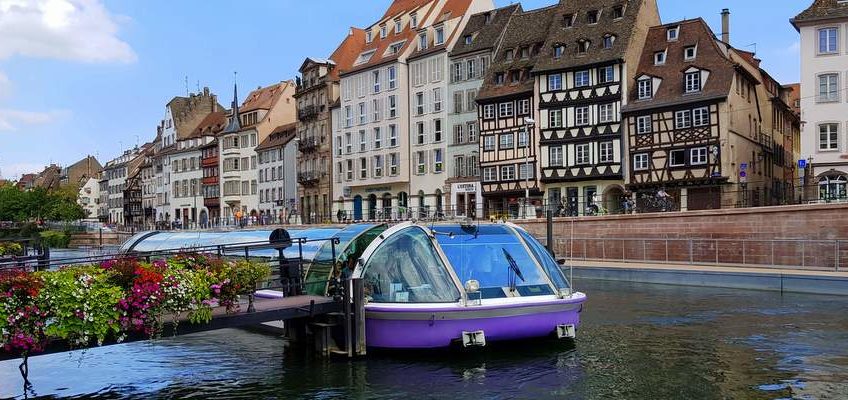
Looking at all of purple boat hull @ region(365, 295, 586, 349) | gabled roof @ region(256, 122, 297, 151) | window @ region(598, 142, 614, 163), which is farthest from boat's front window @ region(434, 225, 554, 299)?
gabled roof @ region(256, 122, 297, 151)

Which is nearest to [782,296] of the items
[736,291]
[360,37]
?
[736,291]

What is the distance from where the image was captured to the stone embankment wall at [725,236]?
31219mm

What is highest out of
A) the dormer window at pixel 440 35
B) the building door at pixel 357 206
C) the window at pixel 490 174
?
the dormer window at pixel 440 35

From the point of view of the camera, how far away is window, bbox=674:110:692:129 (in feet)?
158

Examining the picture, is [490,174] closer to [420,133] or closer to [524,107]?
[524,107]

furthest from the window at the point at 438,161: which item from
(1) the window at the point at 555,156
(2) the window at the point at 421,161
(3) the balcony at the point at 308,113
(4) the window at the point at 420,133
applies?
(3) the balcony at the point at 308,113

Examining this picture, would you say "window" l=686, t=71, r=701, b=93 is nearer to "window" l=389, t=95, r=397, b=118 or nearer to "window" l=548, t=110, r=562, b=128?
"window" l=548, t=110, r=562, b=128

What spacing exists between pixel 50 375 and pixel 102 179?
143 metres

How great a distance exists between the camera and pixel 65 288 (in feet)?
37.2

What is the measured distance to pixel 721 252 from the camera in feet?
122

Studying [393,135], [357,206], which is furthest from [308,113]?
[393,135]

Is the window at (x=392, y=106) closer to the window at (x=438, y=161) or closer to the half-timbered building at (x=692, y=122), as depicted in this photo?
the window at (x=438, y=161)

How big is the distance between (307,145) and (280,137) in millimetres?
8966

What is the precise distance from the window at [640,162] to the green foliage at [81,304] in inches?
1671
